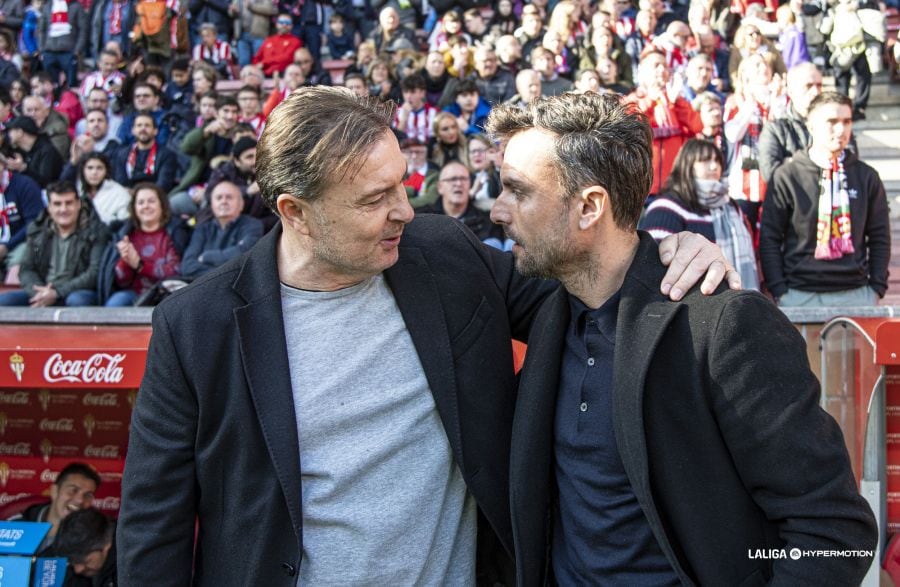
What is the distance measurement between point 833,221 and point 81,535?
4664mm

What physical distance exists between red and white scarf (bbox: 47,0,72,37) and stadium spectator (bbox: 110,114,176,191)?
178 inches

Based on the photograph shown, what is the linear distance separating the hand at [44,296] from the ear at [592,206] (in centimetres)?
550

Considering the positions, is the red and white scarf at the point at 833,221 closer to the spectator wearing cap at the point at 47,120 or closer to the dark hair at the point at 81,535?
the dark hair at the point at 81,535

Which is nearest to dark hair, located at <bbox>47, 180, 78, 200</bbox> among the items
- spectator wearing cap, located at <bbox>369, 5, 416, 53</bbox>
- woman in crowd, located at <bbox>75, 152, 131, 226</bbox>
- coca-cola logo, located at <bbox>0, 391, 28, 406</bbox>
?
woman in crowd, located at <bbox>75, 152, 131, 226</bbox>

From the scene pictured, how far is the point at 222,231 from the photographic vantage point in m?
6.65

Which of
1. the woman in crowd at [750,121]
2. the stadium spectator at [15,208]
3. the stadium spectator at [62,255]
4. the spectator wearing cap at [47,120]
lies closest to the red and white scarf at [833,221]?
the woman in crowd at [750,121]

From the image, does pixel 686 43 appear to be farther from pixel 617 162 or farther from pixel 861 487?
pixel 617 162

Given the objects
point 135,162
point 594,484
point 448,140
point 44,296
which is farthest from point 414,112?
point 594,484

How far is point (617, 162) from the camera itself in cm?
205

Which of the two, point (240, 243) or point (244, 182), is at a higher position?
point (244, 182)

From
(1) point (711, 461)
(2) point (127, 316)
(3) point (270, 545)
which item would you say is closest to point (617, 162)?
(1) point (711, 461)

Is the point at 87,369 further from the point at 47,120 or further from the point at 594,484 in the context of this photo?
the point at 47,120

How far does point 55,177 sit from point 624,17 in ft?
21.5

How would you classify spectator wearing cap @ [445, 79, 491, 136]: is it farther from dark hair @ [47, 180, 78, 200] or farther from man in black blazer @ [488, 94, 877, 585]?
man in black blazer @ [488, 94, 877, 585]
